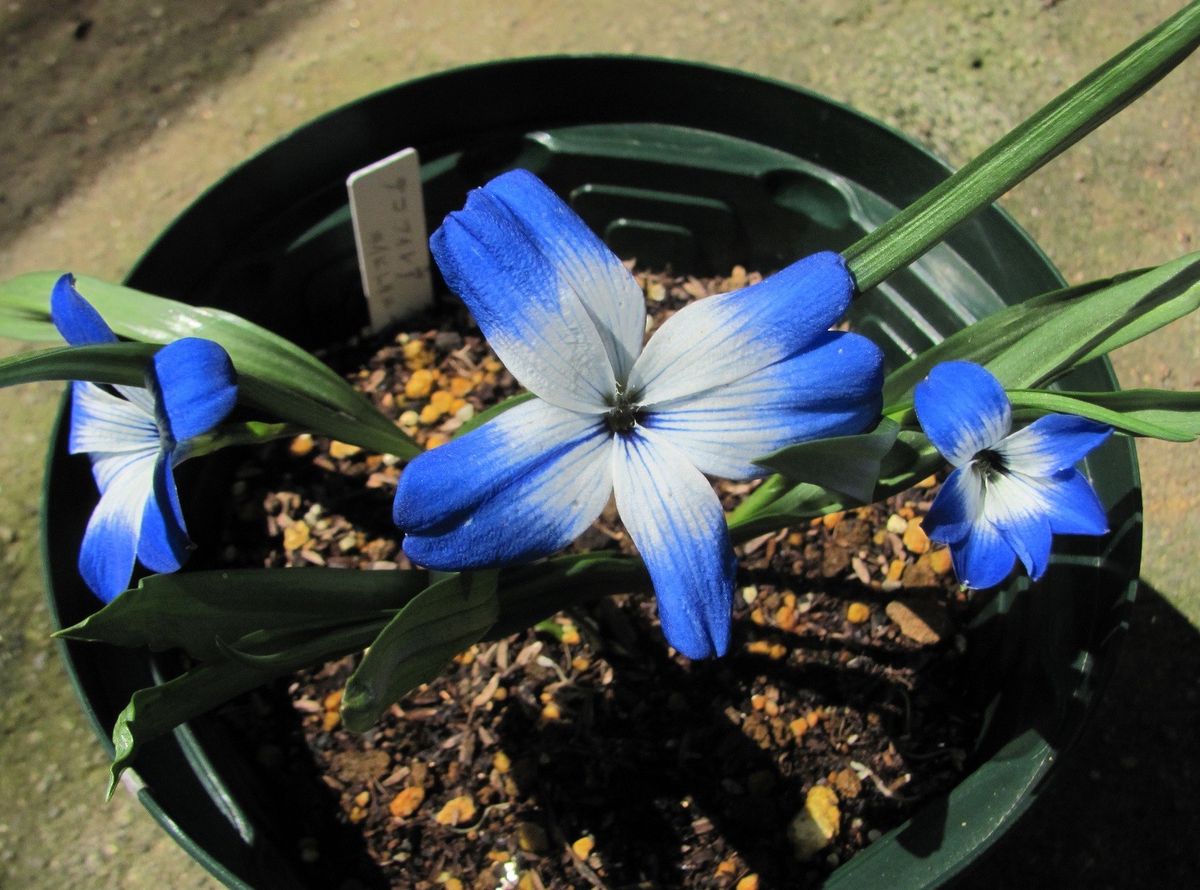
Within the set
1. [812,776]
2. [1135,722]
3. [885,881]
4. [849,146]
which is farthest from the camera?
[1135,722]

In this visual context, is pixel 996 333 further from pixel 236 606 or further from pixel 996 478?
pixel 236 606

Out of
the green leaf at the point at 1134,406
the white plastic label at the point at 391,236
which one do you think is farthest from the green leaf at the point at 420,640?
the white plastic label at the point at 391,236

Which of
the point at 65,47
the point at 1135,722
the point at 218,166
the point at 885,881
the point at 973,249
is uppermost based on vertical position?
the point at 65,47

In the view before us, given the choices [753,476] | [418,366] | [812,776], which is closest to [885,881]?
[812,776]

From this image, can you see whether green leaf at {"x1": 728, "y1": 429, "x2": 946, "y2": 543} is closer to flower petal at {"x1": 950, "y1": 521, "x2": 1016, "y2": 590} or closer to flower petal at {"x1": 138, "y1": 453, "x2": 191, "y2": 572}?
flower petal at {"x1": 950, "y1": 521, "x2": 1016, "y2": 590}

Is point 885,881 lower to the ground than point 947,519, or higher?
lower

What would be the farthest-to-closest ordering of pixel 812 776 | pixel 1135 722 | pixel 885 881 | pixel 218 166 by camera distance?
pixel 218 166 < pixel 1135 722 < pixel 812 776 < pixel 885 881

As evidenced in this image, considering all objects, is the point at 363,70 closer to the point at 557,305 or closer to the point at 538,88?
the point at 538,88
